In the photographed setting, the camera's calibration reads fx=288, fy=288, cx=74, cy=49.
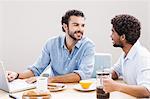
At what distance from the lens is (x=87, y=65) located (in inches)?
97.1

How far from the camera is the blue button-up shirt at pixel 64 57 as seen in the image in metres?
2.57

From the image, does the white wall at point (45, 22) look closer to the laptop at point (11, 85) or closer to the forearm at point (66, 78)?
the forearm at point (66, 78)

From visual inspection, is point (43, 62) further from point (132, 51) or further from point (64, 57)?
point (132, 51)

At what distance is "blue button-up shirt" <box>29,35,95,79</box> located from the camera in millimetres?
2566

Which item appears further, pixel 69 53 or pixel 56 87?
pixel 69 53

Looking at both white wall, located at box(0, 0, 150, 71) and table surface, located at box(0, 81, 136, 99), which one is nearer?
table surface, located at box(0, 81, 136, 99)

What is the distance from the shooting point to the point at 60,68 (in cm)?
264

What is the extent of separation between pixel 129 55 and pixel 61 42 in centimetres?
85

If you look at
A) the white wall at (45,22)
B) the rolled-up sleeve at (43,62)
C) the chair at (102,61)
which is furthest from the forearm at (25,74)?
the white wall at (45,22)

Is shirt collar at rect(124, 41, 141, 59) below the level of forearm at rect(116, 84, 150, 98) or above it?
above

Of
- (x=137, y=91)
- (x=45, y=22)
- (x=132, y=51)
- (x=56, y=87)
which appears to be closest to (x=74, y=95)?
(x=56, y=87)

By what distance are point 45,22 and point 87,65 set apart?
1492mm

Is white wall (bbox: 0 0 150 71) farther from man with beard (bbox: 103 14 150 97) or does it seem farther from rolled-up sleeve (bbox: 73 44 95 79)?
man with beard (bbox: 103 14 150 97)

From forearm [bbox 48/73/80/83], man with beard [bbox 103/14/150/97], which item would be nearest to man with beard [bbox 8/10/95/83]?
forearm [bbox 48/73/80/83]
